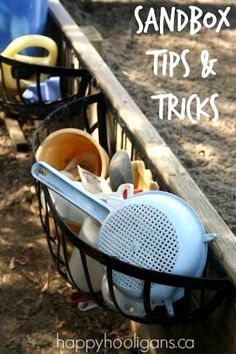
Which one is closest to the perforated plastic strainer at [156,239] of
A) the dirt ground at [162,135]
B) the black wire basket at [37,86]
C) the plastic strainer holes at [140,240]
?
the plastic strainer holes at [140,240]

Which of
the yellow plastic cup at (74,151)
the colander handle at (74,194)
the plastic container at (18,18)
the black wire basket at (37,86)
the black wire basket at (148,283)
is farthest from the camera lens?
the plastic container at (18,18)

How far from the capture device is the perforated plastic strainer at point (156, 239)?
1651 millimetres

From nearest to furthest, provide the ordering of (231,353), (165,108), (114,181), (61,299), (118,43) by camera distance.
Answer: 1. (231,353)
2. (114,181)
3. (61,299)
4. (165,108)
5. (118,43)

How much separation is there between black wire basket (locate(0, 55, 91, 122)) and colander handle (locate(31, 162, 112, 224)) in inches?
35.8

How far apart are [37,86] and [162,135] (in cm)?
53

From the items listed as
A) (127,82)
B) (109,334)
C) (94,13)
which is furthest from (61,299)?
(94,13)

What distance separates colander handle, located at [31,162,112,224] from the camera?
70.6 inches

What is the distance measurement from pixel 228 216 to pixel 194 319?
29.8 inches

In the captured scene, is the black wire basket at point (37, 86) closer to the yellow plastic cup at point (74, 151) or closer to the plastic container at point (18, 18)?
the plastic container at point (18, 18)

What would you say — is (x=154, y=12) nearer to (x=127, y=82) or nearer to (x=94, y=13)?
(x=94, y=13)

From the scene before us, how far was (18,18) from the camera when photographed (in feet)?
9.94

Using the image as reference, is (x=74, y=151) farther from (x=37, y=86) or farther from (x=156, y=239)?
(x=156, y=239)

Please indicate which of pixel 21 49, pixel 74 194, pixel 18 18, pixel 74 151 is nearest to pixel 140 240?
pixel 74 194

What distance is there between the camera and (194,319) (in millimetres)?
1723
